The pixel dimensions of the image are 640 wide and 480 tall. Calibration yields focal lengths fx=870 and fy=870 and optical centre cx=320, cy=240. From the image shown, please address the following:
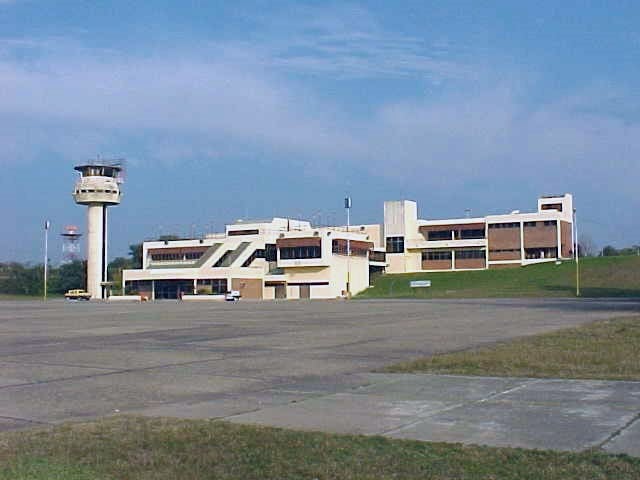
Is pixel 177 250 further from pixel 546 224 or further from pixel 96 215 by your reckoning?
pixel 546 224

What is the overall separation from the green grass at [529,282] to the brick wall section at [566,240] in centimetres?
939

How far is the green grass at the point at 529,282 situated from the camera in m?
91.0

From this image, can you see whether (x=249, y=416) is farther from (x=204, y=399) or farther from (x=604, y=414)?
(x=604, y=414)

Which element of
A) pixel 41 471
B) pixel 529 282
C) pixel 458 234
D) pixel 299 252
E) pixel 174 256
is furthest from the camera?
pixel 458 234

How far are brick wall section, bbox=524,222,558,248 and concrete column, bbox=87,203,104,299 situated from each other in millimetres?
60669

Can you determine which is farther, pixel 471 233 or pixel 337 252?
pixel 471 233

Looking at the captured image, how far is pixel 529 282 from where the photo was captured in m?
102

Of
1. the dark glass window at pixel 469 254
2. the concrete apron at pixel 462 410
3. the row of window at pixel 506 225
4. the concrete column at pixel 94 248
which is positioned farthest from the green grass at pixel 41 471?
the dark glass window at pixel 469 254

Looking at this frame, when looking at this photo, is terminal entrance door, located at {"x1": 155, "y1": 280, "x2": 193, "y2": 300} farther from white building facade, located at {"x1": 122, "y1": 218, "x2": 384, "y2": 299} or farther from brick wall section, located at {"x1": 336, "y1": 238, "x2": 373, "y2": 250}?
brick wall section, located at {"x1": 336, "y1": 238, "x2": 373, "y2": 250}

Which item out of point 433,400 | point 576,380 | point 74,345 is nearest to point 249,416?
point 433,400

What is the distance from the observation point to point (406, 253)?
131625 millimetres

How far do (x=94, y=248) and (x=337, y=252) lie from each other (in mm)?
34589

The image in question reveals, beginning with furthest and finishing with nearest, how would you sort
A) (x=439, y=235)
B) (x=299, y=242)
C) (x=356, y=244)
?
(x=439, y=235) → (x=356, y=244) → (x=299, y=242)

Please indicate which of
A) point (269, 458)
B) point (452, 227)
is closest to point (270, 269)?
point (452, 227)
